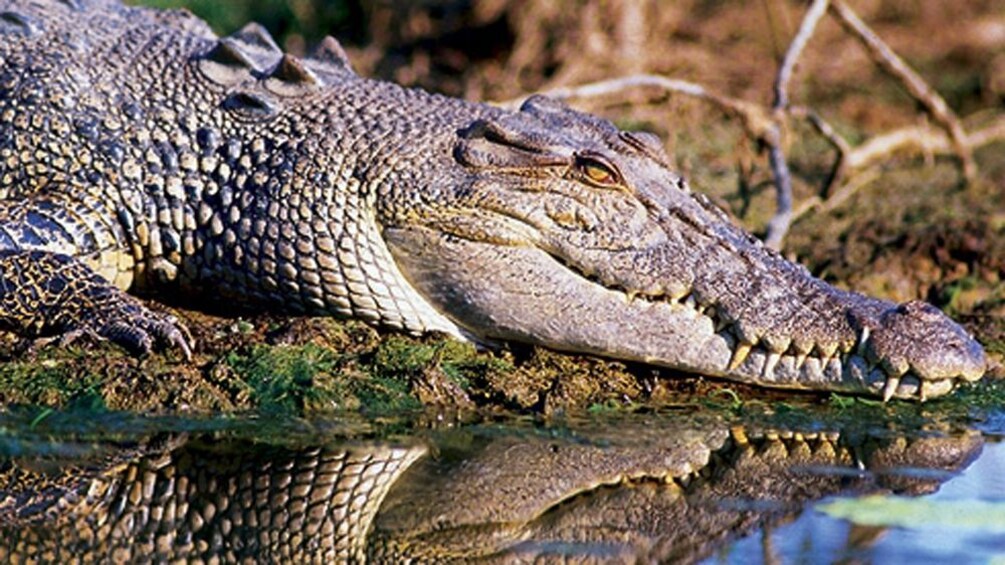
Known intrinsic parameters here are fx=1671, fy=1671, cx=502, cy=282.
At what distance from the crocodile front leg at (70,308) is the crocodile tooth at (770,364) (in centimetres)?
202

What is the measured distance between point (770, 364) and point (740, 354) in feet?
0.36

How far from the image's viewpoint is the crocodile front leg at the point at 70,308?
5875 millimetres

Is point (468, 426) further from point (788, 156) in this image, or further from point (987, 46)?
point (987, 46)

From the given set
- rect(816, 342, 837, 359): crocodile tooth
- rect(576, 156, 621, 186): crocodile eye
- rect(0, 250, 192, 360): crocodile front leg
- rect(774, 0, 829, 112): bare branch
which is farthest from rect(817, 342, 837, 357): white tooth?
rect(774, 0, 829, 112): bare branch

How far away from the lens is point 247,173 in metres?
6.46

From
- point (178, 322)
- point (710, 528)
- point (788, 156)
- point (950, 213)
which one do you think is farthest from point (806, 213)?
point (710, 528)

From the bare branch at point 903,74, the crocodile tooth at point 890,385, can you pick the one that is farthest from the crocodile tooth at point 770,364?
the bare branch at point 903,74

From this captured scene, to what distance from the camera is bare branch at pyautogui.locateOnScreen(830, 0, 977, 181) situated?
34.1 ft

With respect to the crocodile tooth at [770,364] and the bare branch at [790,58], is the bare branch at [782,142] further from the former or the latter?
the crocodile tooth at [770,364]

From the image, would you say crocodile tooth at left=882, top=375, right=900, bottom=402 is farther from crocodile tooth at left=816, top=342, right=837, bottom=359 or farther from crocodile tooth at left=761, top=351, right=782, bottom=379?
crocodile tooth at left=761, top=351, right=782, bottom=379

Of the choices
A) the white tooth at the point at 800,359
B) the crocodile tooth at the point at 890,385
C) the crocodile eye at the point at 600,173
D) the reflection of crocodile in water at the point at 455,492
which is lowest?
the reflection of crocodile in water at the point at 455,492

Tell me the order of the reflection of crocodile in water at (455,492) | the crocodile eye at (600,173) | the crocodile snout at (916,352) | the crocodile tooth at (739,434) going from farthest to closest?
the crocodile eye at (600,173) < the crocodile snout at (916,352) < the crocodile tooth at (739,434) < the reflection of crocodile in water at (455,492)

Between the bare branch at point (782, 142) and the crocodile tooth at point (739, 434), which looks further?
the bare branch at point (782, 142)

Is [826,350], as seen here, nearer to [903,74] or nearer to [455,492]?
[455,492]
